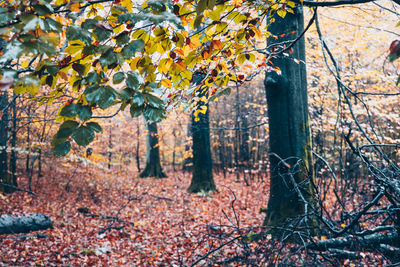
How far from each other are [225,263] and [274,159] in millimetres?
1895

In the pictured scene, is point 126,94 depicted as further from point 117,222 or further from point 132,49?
point 117,222

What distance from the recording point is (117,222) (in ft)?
19.8

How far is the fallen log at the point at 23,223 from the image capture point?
4973mm

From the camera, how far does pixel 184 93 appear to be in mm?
2639

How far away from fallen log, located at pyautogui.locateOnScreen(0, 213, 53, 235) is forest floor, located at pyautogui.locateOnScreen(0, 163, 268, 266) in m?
0.19

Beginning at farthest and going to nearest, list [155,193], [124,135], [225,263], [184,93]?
[124,135] → [155,193] → [225,263] → [184,93]

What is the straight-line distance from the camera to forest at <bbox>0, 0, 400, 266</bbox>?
123 cm

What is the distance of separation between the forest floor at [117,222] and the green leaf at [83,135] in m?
1.78

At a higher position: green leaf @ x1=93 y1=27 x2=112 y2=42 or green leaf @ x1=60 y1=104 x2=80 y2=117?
green leaf @ x1=93 y1=27 x2=112 y2=42

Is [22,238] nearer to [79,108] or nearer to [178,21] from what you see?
[79,108]

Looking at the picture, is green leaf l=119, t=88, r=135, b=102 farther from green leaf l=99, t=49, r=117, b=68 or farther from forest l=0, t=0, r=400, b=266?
green leaf l=99, t=49, r=117, b=68

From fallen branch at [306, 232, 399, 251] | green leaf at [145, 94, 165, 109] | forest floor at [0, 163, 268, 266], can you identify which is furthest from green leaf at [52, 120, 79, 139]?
fallen branch at [306, 232, 399, 251]

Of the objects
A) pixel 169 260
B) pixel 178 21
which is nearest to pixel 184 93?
pixel 178 21

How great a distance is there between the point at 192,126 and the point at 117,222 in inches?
127
